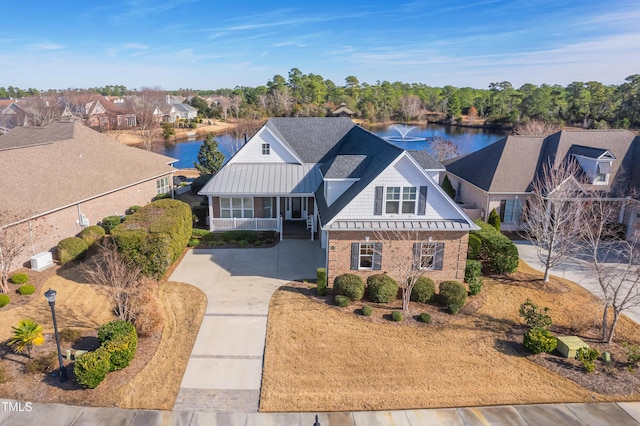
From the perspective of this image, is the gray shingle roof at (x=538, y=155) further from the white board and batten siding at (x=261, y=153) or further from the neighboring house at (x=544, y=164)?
the white board and batten siding at (x=261, y=153)

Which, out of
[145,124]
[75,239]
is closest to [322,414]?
[75,239]

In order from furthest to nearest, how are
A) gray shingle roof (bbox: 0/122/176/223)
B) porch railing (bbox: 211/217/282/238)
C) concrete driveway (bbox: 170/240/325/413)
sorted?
porch railing (bbox: 211/217/282/238)
gray shingle roof (bbox: 0/122/176/223)
concrete driveway (bbox: 170/240/325/413)

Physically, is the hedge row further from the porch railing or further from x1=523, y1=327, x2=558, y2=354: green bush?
x1=523, y1=327, x2=558, y2=354: green bush

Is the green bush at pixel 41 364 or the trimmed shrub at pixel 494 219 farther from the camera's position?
the trimmed shrub at pixel 494 219

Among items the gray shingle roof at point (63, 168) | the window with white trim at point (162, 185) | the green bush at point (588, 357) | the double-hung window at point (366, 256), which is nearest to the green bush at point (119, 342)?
the double-hung window at point (366, 256)

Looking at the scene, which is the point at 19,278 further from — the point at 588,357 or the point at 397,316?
the point at 588,357

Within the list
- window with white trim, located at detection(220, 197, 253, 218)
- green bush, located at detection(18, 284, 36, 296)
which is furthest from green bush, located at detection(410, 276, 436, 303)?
green bush, located at detection(18, 284, 36, 296)

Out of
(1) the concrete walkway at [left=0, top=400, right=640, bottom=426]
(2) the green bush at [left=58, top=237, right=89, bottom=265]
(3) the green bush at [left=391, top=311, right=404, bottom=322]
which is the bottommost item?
(1) the concrete walkway at [left=0, top=400, right=640, bottom=426]

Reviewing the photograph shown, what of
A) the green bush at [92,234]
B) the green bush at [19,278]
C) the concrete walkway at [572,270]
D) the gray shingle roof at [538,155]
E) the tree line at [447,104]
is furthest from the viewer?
the tree line at [447,104]
